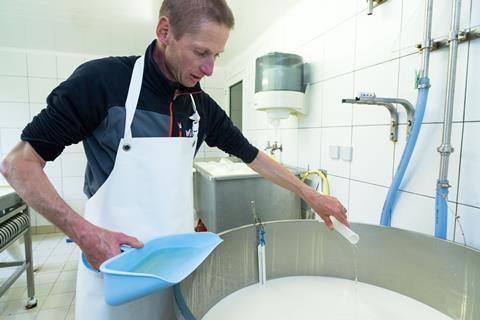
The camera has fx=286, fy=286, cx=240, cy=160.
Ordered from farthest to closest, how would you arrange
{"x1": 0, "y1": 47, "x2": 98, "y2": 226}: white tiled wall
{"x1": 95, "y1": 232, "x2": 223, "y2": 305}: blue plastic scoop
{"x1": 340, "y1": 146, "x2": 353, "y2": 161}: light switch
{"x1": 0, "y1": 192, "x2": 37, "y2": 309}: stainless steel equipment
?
{"x1": 0, "y1": 47, "x2": 98, "y2": 226}: white tiled wall < {"x1": 0, "y1": 192, "x2": 37, "y2": 309}: stainless steel equipment < {"x1": 340, "y1": 146, "x2": 353, "y2": 161}: light switch < {"x1": 95, "y1": 232, "x2": 223, "y2": 305}: blue plastic scoop

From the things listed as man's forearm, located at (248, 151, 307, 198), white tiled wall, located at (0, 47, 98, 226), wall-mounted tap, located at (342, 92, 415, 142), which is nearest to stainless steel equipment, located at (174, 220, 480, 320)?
man's forearm, located at (248, 151, 307, 198)

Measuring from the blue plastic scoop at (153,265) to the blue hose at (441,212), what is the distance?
705mm

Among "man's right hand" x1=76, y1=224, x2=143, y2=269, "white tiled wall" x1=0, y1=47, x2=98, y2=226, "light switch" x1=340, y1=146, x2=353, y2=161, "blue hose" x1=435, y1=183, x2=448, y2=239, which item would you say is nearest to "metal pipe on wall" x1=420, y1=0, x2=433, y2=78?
"blue hose" x1=435, y1=183, x2=448, y2=239

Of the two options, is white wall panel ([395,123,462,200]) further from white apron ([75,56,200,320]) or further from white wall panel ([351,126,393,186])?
white apron ([75,56,200,320])

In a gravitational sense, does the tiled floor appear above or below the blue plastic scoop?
below

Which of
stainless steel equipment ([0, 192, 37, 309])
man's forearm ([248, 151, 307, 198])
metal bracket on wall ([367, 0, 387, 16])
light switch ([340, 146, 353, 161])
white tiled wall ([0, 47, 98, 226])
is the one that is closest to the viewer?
man's forearm ([248, 151, 307, 198])

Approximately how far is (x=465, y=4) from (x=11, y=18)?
2.89 metres

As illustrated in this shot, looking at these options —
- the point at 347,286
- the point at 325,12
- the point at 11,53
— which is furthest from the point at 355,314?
the point at 11,53

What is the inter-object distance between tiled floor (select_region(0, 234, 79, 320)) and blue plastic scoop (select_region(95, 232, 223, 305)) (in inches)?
65.4

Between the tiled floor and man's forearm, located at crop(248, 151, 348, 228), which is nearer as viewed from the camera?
man's forearm, located at crop(248, 151, 348, 228)

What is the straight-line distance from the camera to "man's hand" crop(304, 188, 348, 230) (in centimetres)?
96

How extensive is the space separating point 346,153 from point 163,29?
1.00 meters

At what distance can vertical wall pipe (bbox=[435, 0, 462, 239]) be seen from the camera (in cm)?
86

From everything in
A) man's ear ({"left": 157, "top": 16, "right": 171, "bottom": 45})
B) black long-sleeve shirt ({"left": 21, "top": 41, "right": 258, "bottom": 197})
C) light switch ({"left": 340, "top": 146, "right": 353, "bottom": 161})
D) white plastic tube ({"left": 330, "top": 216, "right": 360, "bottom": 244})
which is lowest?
white plastic tube ({"left": 330, "top": 216, "right": 360, "bottom": 244})
